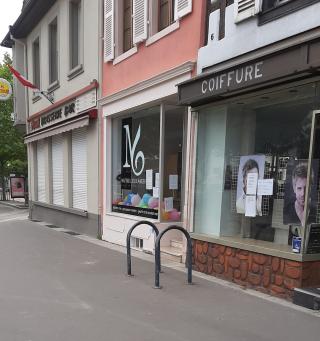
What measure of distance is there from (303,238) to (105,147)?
6.43 meters

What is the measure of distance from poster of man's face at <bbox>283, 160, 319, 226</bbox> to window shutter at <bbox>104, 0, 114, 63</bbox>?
6.06 meters

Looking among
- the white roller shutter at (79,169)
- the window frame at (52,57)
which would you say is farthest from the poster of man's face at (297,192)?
the window frame at (52,57)

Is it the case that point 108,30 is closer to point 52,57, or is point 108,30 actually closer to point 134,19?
point 134,19

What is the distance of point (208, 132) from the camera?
749cm

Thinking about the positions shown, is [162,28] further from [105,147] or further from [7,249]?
[7,249]

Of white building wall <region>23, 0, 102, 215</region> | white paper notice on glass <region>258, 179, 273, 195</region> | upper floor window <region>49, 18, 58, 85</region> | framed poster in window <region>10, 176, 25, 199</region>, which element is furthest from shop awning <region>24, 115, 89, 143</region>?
framed poster in window <region>10, 176, 25, 199</region>

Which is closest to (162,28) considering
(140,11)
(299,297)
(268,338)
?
(140,11)

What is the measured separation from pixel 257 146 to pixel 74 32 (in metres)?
8.55

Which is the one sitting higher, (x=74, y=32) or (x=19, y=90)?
(x=74, y=32)

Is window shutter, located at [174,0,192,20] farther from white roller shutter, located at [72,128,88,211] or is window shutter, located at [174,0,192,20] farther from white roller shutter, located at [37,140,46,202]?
white roller shutter, located at [37,140,46,202]

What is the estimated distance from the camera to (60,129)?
13297mm

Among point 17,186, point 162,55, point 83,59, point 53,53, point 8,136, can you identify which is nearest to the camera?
point 162,55

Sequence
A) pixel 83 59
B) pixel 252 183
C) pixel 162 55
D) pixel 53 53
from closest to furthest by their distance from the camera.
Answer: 1. pixel 252 183
2. pixel 162 55
3. pixel 83 59
4. pixel 53 53

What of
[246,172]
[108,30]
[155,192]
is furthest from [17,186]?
[246,172]
